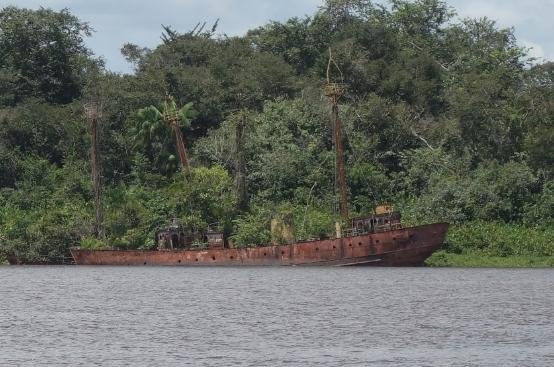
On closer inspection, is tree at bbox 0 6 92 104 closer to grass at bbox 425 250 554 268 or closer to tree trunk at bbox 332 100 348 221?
tree trunk at bbox 332 100 348 221

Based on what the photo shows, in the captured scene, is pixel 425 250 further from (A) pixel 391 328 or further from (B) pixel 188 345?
(B) pixel 188 345

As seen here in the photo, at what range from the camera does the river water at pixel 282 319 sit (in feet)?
117

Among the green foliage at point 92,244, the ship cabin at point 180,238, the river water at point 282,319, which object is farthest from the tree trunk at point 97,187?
the river water at point 282,319

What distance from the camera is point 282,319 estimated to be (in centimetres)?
4609

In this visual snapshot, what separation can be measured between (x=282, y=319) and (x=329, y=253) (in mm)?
28592

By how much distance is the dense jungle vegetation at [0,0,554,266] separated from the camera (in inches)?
3196

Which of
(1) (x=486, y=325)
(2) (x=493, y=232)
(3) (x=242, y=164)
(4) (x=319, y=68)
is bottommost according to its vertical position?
(1) (x=486, y=325)

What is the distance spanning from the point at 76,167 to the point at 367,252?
29.9 m

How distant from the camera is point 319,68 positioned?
331 ft

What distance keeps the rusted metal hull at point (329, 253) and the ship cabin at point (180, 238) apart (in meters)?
0.89

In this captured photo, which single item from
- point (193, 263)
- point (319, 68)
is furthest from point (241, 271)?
point (319, 68)

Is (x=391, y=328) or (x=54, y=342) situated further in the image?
(x=391, y=328)

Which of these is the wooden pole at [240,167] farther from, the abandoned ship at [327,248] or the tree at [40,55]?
the tree at [40,55]

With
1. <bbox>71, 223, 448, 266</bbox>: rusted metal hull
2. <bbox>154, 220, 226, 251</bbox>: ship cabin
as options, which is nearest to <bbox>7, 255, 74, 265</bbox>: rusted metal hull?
<bbox>71, 223, 448, 266</bbox>: rusted metal hull
